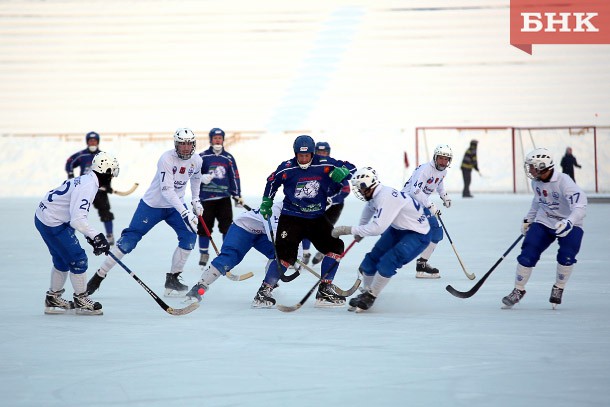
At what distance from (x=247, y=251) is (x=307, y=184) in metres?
0.70

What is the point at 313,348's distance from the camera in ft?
17.7

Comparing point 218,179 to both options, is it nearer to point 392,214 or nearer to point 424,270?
point 424,270

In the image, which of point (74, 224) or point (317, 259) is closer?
point (74, 224)

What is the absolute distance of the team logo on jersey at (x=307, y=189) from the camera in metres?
7.18

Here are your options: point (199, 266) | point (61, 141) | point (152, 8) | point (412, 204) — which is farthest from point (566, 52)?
point (412, 204)

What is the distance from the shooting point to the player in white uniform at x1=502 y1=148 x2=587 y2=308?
22.2 ft

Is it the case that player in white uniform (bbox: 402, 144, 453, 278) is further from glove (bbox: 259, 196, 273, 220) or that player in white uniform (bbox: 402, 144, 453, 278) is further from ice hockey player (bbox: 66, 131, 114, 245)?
ice hockey player (bbox: 66, 131, 114, 245)

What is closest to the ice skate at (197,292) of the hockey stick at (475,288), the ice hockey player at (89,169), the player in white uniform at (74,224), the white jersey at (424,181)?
the player in white uniform at (74,224)

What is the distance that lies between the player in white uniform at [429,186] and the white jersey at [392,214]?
203cm

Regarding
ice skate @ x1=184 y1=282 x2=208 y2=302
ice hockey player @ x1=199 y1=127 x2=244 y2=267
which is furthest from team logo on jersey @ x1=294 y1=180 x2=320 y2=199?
ice hockey player @ x1=199 y1=127 x2=244 y2=267

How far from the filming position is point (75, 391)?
173 inches

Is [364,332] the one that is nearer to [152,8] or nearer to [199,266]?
[199,266]

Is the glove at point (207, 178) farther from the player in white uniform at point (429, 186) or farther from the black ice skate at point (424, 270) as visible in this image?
the black ice skate at point (424, 270)

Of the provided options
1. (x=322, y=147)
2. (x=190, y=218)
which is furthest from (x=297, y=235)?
(x=322, y=147)
